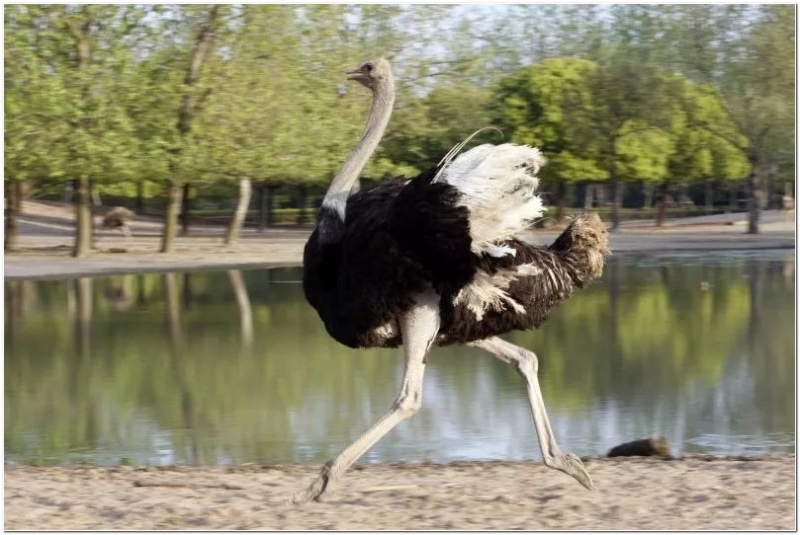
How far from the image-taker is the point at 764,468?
6492mm

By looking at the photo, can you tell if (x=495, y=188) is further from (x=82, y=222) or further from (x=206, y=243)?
(x=206, y=243)

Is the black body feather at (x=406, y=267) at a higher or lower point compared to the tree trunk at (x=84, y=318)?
higher

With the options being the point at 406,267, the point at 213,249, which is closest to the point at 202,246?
the point at 213,249

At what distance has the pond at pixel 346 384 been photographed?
787 cm

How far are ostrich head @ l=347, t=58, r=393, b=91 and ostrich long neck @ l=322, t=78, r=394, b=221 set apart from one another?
13 millimetres

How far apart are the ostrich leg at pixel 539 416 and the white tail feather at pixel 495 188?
0.74 m

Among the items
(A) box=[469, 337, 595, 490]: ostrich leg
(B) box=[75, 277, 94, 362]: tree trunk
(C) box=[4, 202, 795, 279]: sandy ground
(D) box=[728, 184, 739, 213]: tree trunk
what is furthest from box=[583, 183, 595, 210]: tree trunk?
(A) box=[469, 337, 595, 490]: ostrich leg

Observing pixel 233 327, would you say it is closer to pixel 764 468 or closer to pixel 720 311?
pixel 720 311

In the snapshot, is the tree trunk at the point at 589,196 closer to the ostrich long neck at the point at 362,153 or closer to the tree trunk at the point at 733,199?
the tree trunk at the point at 733,199

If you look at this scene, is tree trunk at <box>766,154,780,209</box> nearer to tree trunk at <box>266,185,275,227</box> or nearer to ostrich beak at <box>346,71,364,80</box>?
tree trunk at <box>266,185,275,227</box>

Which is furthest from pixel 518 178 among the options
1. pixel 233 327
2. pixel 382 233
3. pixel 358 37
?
pixel 358 37

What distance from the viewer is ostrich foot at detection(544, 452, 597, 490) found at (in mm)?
5738

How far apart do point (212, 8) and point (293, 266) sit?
5711 mm

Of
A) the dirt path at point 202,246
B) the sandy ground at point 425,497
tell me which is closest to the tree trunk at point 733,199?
the dirt path at point 202,246
